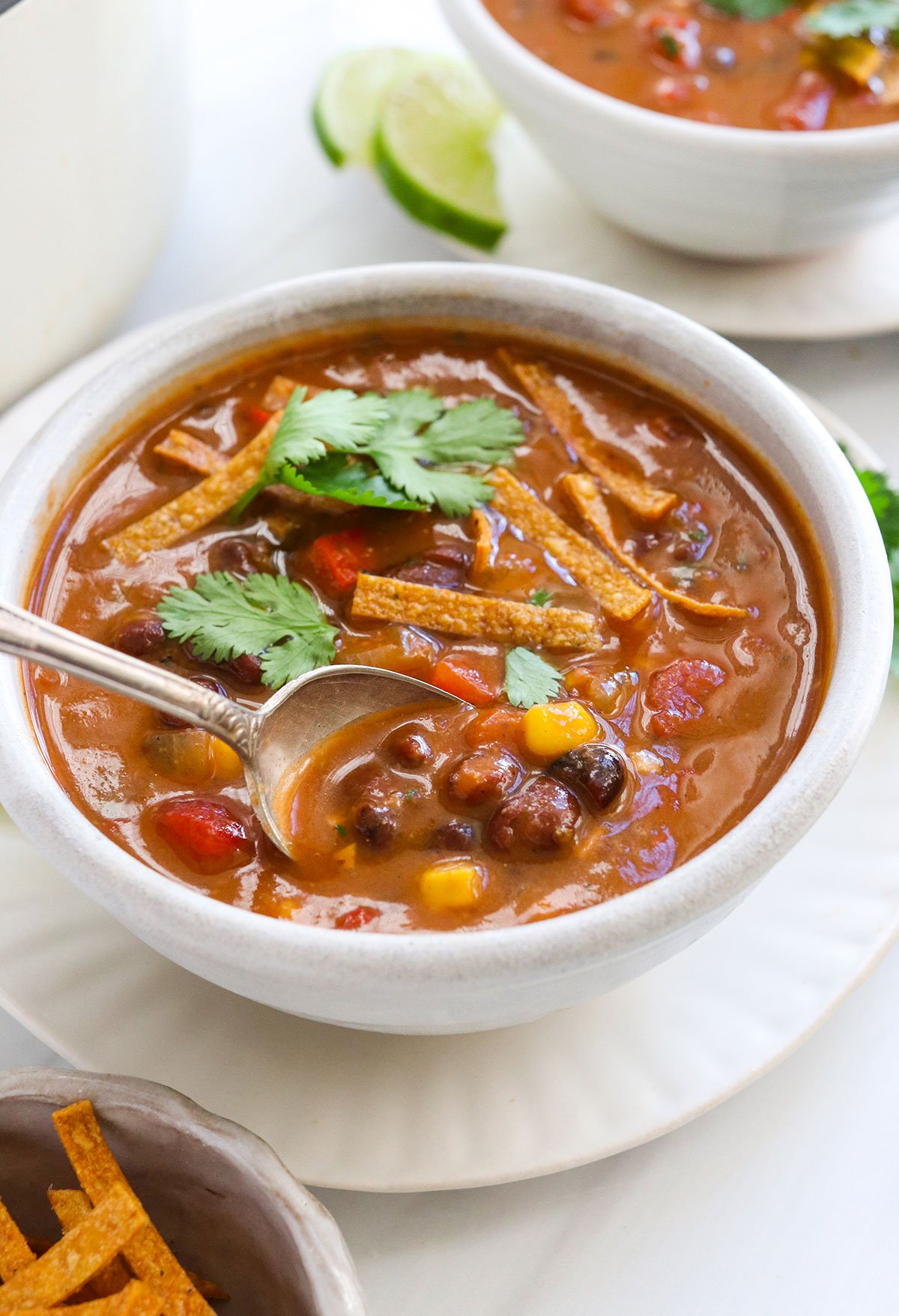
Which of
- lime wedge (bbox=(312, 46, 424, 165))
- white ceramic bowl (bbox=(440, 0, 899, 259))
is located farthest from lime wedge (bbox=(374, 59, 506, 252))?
white ceramic bowl (bbox=(440, 0, 899, 259))

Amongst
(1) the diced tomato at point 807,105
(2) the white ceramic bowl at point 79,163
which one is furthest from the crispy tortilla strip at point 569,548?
(1) the diced tomato at point 807,105

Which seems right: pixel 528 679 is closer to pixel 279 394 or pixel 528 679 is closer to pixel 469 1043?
pixel 469 1043

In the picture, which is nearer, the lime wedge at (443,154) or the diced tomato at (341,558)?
the diced tomato at (341,558)

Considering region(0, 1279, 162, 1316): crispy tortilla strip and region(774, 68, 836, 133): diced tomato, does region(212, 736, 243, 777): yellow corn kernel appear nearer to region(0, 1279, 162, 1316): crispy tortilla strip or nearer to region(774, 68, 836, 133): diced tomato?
region(0, 1279, 162, 1316): crispy tortilla strip

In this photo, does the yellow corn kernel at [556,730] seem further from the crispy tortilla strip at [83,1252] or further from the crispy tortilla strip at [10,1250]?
the crispy tortilla strip at [10,1250]

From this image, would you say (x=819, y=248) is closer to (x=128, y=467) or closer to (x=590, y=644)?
(x=590, y=644)
